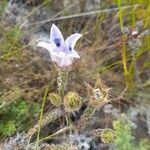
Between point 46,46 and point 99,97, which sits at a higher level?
point 46,46

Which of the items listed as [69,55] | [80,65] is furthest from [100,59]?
[69,55]

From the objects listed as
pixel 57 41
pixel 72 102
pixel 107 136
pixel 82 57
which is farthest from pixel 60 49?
pixel 82 57

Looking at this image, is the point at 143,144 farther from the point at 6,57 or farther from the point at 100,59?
the point at 6,57

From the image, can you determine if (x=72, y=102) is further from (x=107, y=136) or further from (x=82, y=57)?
(x=82, y=57)

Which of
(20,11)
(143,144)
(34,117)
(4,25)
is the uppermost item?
(20,11)

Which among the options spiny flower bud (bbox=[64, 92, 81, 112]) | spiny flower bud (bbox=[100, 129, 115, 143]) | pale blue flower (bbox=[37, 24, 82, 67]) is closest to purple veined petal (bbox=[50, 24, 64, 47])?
pale blue flower (bbox=[37, 24, 82, 67])

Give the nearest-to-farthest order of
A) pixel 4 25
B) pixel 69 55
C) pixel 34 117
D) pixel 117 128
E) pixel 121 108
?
pixel 69 55 < pixel 117 128 < pixel 34 117 < pixel 4 25 < pixel 121 108

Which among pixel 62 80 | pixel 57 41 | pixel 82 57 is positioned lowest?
pixel 62 80
